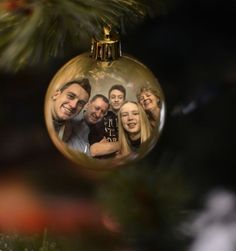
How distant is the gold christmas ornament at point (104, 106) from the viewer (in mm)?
373

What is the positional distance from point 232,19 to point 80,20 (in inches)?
16.1

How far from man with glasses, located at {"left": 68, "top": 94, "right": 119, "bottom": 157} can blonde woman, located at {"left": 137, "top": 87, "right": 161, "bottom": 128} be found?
0.03 m

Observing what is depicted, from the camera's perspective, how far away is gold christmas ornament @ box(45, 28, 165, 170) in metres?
0.37

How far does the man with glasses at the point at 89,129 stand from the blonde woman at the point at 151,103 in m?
0.03

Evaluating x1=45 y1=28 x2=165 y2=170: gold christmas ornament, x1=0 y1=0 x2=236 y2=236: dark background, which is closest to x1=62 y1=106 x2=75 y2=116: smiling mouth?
x1=45 y1=28 x2=165 y2=170: gold christmas ornament

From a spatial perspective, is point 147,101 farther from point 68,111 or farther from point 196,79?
point 196,79

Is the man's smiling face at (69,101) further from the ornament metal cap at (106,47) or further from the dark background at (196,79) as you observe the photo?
the dark background at (196,79)

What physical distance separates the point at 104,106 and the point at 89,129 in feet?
0.07

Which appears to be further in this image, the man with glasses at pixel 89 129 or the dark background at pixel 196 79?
the dark background at pixel 196 79

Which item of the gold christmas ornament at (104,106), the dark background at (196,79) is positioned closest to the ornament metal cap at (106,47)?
the gold christmas ornament at (104,106)

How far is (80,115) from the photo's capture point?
0.38 m

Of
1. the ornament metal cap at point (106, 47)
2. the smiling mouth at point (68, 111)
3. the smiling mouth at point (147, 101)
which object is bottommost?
the smiling mouth at point (68, 111)

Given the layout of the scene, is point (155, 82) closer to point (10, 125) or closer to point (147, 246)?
point (147, 246)

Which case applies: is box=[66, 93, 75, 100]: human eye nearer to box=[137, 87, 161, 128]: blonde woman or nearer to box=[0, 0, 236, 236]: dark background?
box=[137, 87, 161, 128]: blonde woman
